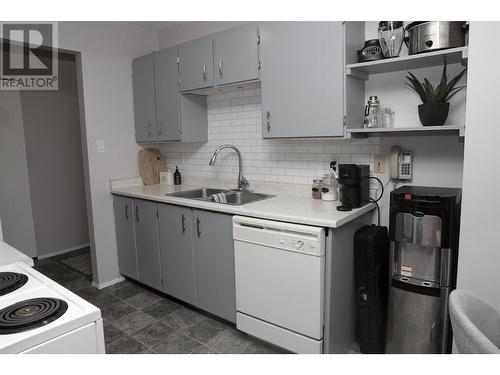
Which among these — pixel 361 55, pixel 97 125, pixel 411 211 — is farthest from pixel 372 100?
pixel 97 125

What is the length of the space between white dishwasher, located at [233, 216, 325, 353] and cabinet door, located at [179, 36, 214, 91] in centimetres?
127

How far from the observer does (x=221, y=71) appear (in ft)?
9.15

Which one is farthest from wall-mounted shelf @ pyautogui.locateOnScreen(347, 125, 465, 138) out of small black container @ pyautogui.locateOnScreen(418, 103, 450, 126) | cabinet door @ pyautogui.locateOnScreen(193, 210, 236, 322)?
cabinet door @ pyautogui.locateOnScreen(193, 210, 236, 322)

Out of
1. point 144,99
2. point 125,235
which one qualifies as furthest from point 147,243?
point 144,99

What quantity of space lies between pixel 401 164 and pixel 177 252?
184 cm

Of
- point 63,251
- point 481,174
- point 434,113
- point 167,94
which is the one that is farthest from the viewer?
point 63,251

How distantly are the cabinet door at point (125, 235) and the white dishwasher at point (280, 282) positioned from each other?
1.38 meters

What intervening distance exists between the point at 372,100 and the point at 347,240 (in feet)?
3.10

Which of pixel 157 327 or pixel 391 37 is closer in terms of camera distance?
pixel 391 37

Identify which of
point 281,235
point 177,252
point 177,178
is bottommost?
point 177,252

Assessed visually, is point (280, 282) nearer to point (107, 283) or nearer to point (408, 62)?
point (408, 62)

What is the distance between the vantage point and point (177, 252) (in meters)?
2.92

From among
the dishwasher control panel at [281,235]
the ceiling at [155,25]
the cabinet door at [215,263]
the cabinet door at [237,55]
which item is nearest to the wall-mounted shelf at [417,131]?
the dishwasher control panel at [281,235]
